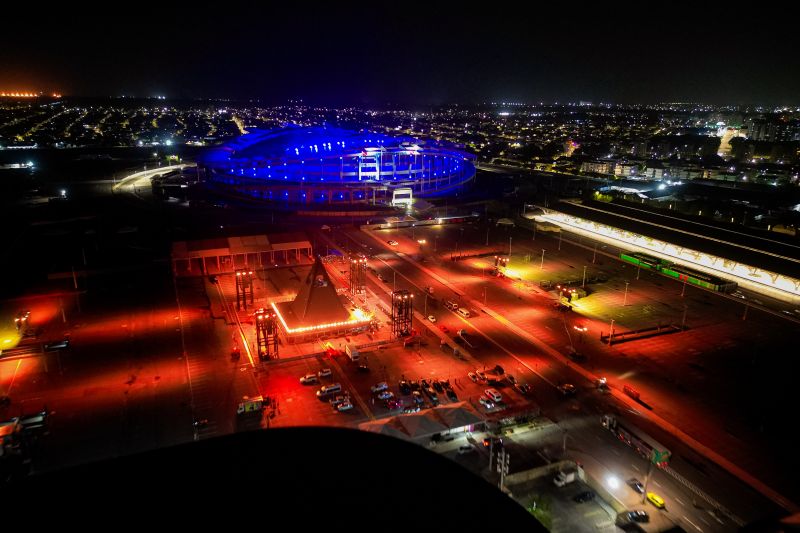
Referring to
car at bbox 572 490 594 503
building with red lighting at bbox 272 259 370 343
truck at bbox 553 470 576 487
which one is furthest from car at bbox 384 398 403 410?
car at bbox 572 490 594 503

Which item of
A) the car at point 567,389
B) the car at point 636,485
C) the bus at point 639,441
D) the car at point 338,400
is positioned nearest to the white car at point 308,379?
the car at point 338,400

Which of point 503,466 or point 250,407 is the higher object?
point 503,466

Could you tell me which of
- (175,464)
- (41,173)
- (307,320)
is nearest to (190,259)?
(307,320)

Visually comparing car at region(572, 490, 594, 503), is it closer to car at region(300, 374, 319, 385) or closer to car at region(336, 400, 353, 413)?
car at region(336, 400, 353, 413)

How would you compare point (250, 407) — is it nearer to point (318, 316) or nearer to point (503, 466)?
point (318, 316)

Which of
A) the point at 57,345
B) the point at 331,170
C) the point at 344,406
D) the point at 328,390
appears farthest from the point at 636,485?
the point at 331,170

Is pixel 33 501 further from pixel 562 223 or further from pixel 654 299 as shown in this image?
pixel 562 223
